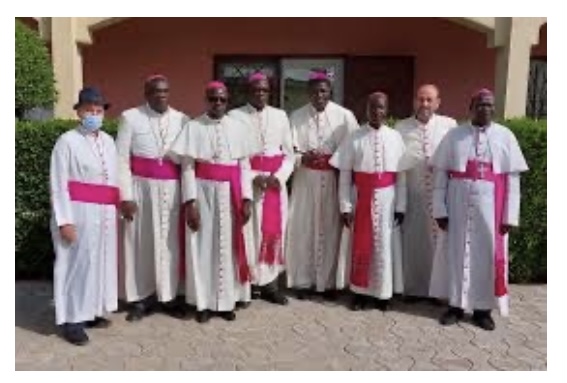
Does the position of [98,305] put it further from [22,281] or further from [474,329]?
[474,329]

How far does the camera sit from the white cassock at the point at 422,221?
5844 mm

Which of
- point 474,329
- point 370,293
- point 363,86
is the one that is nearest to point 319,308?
point 370,293

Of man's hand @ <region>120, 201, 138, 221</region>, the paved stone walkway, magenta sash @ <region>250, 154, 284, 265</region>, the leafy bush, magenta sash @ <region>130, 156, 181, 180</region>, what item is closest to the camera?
the paved stone walkway

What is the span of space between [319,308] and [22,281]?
3.18m

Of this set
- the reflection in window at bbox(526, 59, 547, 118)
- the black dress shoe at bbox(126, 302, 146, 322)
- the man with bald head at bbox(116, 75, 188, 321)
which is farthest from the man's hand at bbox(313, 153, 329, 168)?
the reflection in window at bbox(526, 59, 547, 118)

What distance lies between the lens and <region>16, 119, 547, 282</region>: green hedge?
666cm

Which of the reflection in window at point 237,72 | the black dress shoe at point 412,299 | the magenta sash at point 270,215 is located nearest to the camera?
the magenta sash at point 270,215

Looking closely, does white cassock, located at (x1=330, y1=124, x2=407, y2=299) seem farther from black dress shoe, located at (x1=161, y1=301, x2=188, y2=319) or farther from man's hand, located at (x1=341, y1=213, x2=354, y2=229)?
black dress shoe, located at (x1=161, y1=301, x2=188, y2=319)

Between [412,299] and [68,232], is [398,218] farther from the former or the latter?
[68,232]

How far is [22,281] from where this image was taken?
696 cm

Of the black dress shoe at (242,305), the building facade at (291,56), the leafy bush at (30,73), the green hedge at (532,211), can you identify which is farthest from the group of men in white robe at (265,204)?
the building facade at (291,56)

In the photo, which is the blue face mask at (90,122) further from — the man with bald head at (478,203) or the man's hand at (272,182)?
the man with bald head at (478,203)

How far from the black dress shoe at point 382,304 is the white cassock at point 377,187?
126mm

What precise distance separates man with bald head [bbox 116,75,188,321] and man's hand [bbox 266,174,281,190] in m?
0.79
